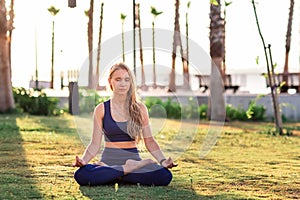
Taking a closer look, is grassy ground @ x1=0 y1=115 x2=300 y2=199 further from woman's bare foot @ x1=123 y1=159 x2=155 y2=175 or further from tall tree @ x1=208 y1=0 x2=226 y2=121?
tall tree @ x1=208 y1=0 x2=226 y2=121

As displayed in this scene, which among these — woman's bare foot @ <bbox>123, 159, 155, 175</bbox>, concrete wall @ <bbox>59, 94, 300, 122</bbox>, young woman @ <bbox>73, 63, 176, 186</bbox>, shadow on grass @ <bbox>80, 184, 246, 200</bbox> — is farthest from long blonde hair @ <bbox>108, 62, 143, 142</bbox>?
concrete wall @ <bbox>59, 94, 300, 122</bbox>

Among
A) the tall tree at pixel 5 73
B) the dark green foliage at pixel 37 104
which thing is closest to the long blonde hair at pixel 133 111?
the tall tree at pixel 5 73

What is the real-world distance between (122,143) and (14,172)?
1.30 metres

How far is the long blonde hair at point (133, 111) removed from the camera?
19.6 feet

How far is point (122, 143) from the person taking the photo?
19.8ft

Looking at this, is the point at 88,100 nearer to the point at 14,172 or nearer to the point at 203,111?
the point at 203,111

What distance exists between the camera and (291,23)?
2997 centimetres

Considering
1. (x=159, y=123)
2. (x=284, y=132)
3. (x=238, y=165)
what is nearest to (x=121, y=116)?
(x=238, y=165)

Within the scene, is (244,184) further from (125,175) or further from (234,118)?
(234,118)

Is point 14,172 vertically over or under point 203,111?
under

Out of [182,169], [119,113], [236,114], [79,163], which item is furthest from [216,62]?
[79,163]

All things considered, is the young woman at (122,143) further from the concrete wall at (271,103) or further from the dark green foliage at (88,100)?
the concrete wall at (271,103)

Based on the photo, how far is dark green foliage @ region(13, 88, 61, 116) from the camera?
17484mm

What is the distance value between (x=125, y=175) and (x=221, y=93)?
35.8 feet
